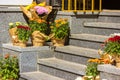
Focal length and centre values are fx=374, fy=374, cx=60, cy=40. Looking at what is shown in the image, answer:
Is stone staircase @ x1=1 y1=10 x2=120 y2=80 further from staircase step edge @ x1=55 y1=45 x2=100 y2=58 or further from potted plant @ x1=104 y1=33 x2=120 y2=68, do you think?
potted plant @ x1=104 y1=33 x2=120 y2=68

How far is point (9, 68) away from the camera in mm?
6859

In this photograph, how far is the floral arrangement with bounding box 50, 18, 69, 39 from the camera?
7145 mm

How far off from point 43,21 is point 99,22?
3.96ft

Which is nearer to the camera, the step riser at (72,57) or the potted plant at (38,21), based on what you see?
the step riser at (72,57)

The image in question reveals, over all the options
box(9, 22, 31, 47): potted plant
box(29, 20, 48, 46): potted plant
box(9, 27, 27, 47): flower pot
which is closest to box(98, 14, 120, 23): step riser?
box(29, 20, 48, 46): potted plant

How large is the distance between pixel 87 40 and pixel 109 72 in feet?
→ 6.24

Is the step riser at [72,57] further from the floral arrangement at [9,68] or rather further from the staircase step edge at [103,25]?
the staircase step edge at [103,25]

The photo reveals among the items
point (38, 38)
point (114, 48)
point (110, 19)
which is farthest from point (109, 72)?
point (110, 19)

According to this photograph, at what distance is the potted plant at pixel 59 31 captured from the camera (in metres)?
7.15

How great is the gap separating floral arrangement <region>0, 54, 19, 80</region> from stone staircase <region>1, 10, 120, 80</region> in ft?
0.44

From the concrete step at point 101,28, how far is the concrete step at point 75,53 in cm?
57

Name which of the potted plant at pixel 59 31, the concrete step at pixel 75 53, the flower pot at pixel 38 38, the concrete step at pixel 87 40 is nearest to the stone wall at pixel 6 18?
the flower pot at pixel 38 38

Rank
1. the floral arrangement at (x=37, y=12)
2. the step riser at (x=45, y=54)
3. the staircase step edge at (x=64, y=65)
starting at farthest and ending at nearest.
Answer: the floral arrangement at (x=37, y=12) → the step riser at (x=45, y=54) → the staircase step edge at (x=64, y=65)

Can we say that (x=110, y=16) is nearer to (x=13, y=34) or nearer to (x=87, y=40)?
(x=87, y=40)
